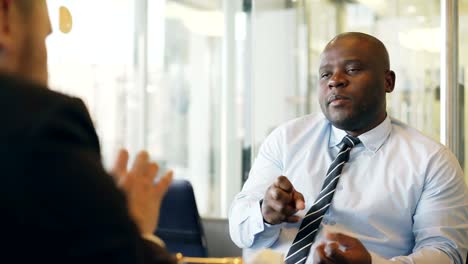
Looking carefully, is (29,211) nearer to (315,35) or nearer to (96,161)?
(96,161)

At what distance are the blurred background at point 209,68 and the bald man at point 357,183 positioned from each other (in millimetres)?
2683

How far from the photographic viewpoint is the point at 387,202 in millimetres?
2023

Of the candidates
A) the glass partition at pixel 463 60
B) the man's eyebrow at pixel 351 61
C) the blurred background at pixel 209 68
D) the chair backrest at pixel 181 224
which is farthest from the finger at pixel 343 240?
the blurred background at pixel 209 68

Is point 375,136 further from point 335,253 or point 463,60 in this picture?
point 463,60

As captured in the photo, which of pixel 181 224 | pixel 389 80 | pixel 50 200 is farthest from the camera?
pixel 389 80

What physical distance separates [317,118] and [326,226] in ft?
1.52

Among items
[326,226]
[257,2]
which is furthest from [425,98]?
[326,226]

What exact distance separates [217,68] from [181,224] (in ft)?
13.8

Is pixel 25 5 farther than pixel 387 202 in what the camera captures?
No

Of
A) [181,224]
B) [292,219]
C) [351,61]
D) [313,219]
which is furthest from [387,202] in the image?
[181,224]

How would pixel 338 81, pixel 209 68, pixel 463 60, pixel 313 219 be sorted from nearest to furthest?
pixel 313 219 < pixel 338 81 < pixel 463 60 < pixel 209 68

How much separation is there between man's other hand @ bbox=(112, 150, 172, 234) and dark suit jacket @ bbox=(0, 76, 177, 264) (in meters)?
0.24

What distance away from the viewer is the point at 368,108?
215 cm

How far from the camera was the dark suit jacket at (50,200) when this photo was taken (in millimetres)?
584
